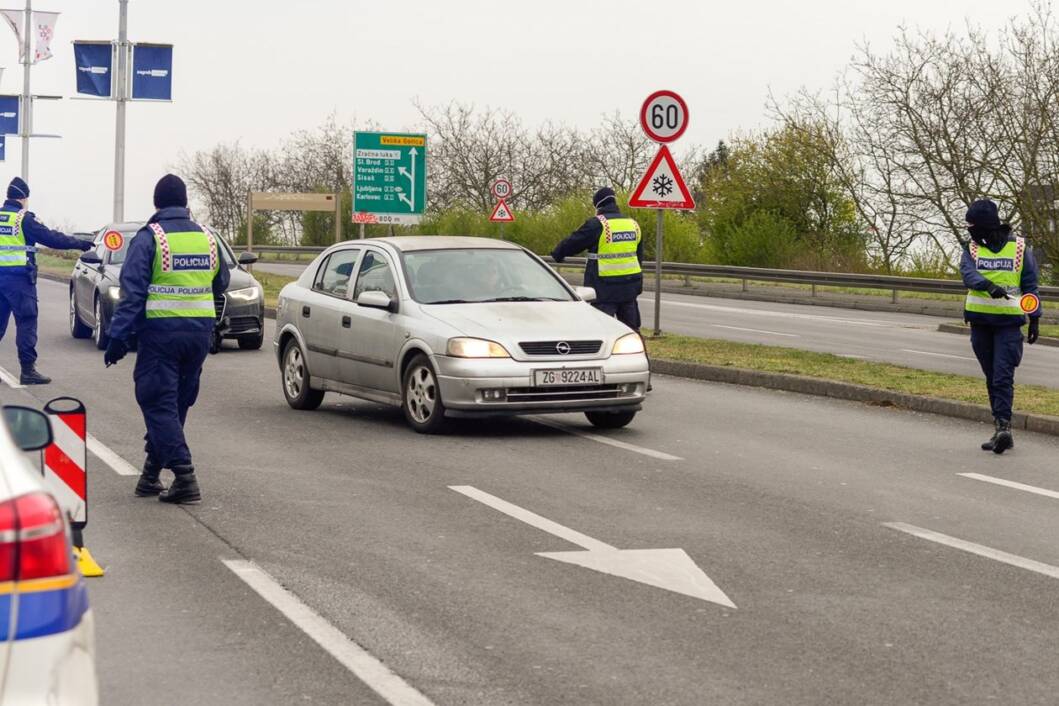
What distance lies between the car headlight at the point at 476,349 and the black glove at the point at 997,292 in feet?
11.0

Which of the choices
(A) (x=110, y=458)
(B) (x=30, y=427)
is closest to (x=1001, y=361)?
(A) (x=110, y=458)

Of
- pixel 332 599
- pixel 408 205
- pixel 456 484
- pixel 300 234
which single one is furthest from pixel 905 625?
pixel 300 234

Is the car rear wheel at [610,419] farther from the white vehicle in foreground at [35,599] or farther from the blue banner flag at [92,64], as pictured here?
the blue banner flag at [92,64]

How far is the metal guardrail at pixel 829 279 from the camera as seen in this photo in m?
33.8

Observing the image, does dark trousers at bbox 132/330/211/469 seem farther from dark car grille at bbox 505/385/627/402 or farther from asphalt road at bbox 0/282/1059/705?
dark car grille at bbox 505/385/627/402

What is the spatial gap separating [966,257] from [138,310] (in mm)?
5965

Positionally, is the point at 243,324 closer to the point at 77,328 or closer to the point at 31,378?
the point at 77,328

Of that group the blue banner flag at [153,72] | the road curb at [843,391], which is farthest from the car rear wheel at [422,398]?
the blue banner flag at [153,72]

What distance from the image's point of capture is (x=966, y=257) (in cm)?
1192

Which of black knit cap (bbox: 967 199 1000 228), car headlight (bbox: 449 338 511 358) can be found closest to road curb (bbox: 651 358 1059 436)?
black knit cap (bbox: 967 199 1000 228)

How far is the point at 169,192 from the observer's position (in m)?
9.17

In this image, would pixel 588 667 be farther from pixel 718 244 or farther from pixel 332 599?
pixel 718 244

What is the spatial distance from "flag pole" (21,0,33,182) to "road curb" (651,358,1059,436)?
130 ft

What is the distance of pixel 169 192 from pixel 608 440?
13.3 feet
